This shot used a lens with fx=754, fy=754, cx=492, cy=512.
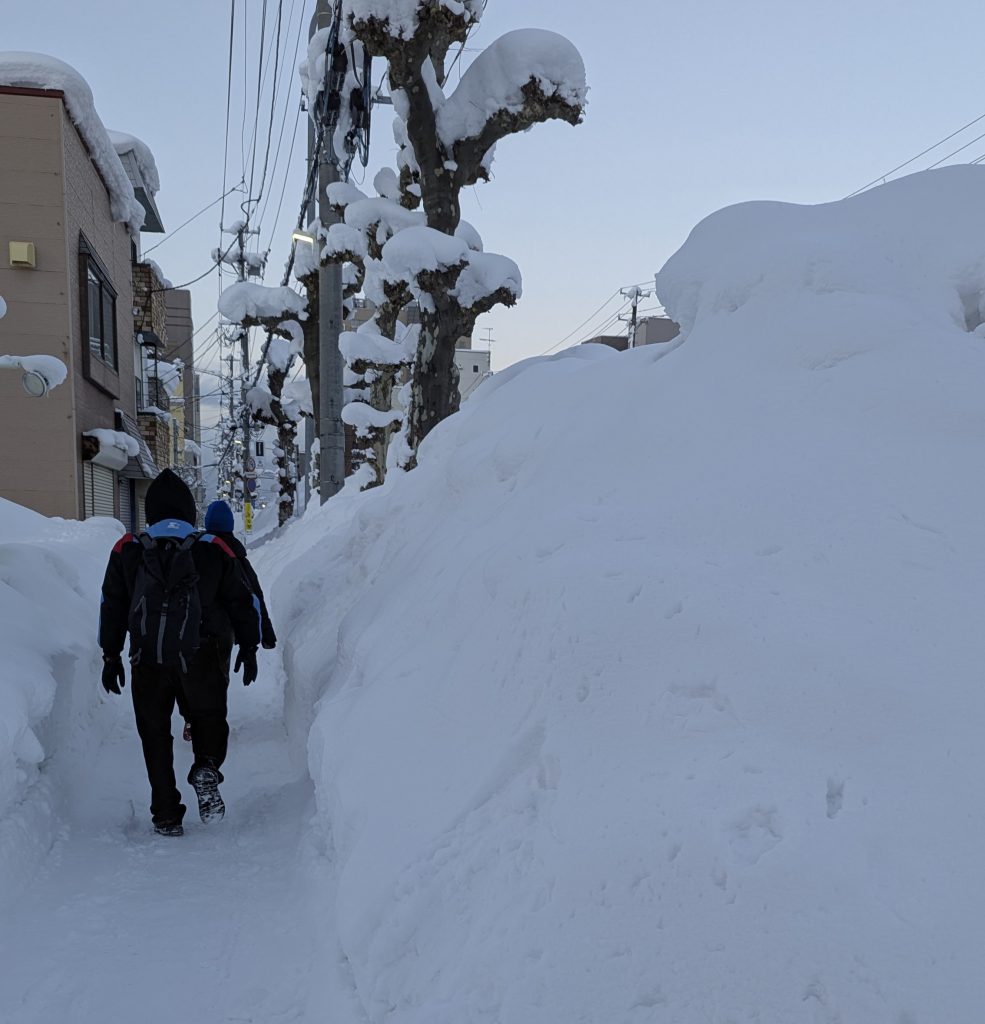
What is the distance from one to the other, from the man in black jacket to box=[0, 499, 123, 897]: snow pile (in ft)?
1.42

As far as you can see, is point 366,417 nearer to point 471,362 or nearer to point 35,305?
point 35,305

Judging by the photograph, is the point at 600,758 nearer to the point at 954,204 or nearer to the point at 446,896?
the point at 446,896

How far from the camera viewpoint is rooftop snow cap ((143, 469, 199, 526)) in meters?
4.11

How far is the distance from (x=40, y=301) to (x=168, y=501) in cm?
1209

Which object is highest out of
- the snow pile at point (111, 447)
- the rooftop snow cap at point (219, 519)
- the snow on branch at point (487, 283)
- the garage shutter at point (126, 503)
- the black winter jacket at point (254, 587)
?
the snow on branch at point (487, 283)

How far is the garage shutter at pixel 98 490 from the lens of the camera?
49.1 ft

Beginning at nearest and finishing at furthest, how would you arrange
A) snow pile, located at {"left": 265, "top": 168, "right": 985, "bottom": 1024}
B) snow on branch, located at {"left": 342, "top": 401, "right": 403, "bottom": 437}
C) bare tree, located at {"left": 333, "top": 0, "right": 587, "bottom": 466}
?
snow pile, located at {"left": 265, "top": 168, "right": 985, "bottom": 1024}, bare tree, located at {"left": 333, "top": 0, "right": 587, "bottom": 466}, snow on branch, located at {"left": 342, "top": 401, "right": 403, "bottom": 437}

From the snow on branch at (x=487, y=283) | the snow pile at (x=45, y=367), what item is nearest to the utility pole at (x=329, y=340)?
the snow on branch at (x=487, y=283)

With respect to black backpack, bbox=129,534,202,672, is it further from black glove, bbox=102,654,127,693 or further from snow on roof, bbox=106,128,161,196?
snow on roof, bbox=106,128,161,196

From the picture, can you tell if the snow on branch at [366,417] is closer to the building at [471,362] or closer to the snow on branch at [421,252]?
the snow on branch at [421,252]

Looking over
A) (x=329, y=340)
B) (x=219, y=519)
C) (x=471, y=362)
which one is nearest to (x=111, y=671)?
(x=219, y=519)

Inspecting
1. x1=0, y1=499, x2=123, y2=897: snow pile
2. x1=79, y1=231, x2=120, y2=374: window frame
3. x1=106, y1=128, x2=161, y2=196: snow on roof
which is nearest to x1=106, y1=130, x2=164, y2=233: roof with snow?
x1=106, y1=128, x2=161, y2=196: snow on roof

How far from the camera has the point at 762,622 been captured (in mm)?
2150

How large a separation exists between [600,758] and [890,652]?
0.81 meters
